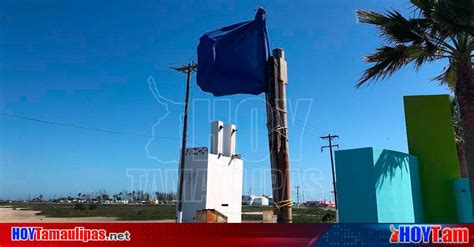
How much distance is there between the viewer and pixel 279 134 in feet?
11.3

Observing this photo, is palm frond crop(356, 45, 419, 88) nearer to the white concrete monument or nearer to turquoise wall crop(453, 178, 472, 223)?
turquoise wall crop(453, 178, 472, 223)

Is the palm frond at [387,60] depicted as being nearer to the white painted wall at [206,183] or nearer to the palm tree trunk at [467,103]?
the palm tree trunk at [467,103]

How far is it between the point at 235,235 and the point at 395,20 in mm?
5688

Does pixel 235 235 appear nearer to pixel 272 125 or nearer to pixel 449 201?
pixel 272 125

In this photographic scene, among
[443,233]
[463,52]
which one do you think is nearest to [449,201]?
[463,52]

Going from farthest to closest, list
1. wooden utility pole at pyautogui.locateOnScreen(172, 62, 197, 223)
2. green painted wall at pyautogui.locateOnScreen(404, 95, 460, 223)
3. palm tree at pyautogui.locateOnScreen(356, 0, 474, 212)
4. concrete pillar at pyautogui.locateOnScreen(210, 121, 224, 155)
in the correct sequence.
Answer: concrete pillar at pyautogui.locateOnScreen(210, 121, 224, 155), wooden utility pole at pyautogui.locateOnScreen(172, 62, 197, 223), green painted wall at pyautogui.locateOnScreen(404, 95, 460, 223), palm tree at pyautogui.locateOnScreen(356, 0, 474, 212)

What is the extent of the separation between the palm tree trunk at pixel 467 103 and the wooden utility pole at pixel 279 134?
5.07 metres

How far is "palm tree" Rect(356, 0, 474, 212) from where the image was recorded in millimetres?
6746

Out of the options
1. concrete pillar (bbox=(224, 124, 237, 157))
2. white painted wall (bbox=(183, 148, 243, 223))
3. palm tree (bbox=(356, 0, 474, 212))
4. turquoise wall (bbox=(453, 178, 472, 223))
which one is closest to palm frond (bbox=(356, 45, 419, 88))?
palm tree (bbox=(356, 0, 474, 212))

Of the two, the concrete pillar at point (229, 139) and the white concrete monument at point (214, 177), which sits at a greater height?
the concrete pillar at point (229, 139)

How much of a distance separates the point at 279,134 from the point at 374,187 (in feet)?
16.7

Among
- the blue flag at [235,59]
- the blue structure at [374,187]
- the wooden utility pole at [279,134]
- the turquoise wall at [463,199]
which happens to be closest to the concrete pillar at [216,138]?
the blue structure at [374,187]

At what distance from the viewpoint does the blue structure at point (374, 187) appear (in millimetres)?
7895

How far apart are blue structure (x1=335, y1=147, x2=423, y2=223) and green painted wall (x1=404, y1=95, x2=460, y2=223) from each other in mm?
693
